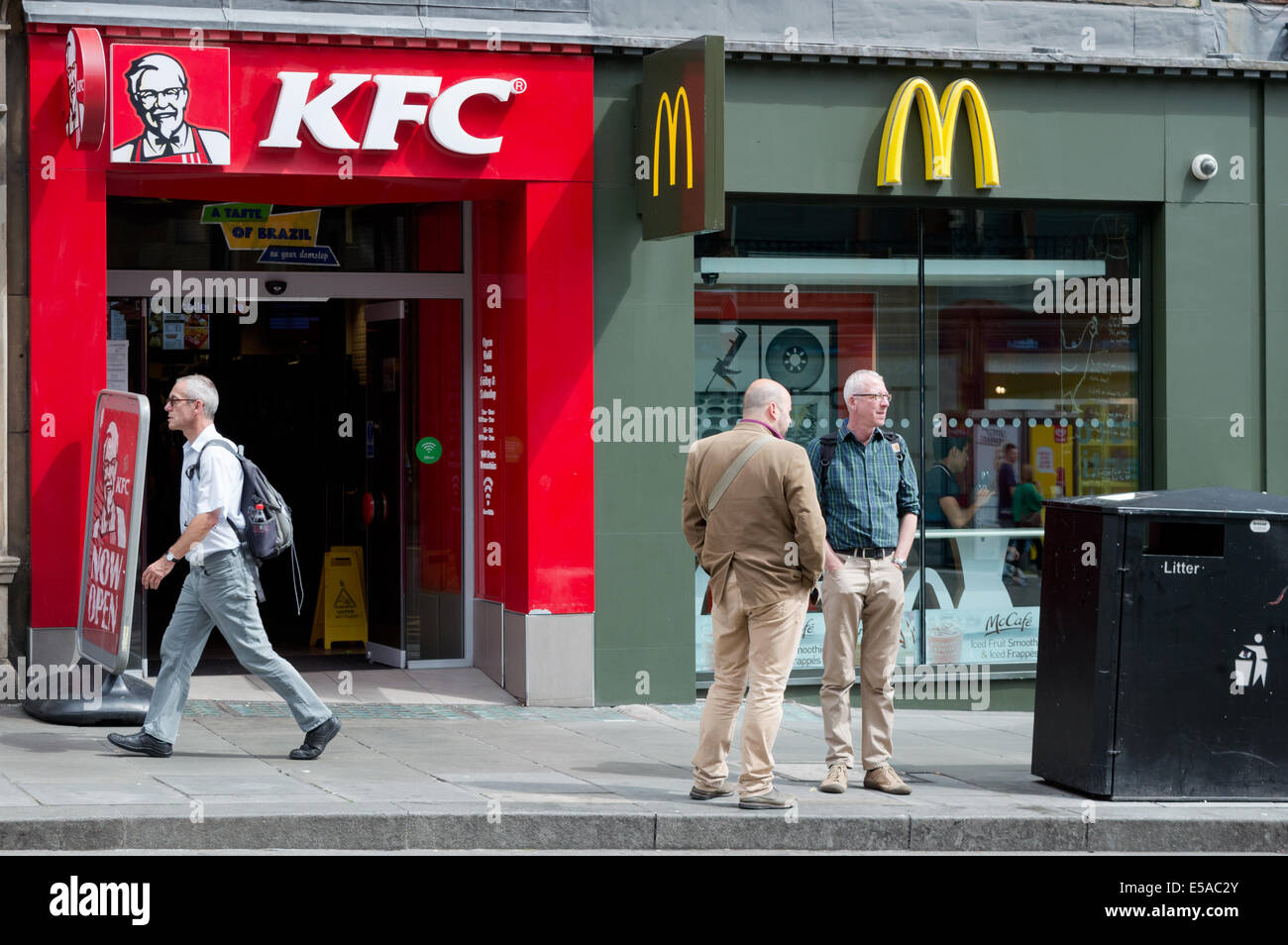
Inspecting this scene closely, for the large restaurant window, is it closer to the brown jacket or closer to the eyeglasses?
the eyeglasses

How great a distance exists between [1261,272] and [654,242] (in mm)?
4265

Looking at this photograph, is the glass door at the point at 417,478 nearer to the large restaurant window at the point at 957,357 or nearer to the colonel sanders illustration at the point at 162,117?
the large restaurant window at the point at 957,357

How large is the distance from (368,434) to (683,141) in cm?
345

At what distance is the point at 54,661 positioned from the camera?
9.21 metres

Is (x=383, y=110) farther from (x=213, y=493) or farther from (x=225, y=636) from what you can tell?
(x=225, y=636)

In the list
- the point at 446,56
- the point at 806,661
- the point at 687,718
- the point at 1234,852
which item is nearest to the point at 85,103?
the point at 446,56

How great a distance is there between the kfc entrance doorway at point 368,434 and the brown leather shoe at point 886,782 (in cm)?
405

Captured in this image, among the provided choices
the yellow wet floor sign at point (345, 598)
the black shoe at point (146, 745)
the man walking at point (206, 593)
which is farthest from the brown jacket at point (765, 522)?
the yellow wet floor sign at point (345, 598)

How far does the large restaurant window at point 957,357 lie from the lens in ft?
35.4

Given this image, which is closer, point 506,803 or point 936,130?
point 506,803

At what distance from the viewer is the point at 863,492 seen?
7715 millimetres

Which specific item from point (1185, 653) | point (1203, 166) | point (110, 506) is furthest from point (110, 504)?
point (1203, 166)

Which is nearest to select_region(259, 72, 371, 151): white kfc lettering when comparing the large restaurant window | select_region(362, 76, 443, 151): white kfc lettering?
select_region(362, 76, 443, 151): white kfc lettering

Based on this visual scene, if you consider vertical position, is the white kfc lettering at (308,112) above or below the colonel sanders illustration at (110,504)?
above
